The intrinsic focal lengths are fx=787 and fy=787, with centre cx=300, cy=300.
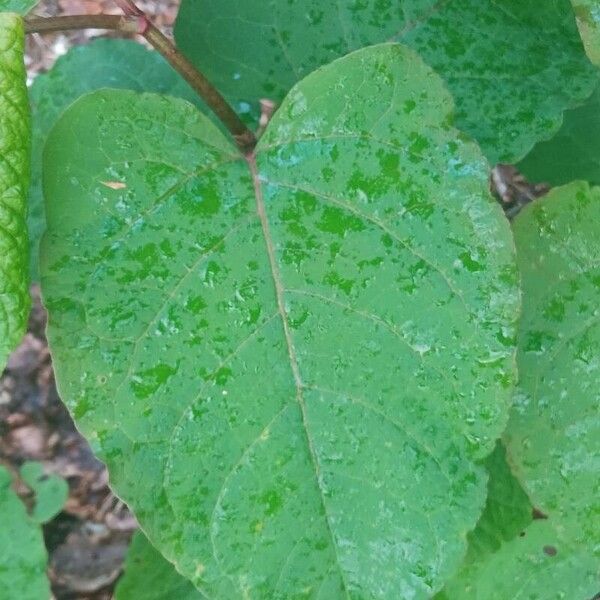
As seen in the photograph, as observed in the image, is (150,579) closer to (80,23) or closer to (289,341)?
(289,341)

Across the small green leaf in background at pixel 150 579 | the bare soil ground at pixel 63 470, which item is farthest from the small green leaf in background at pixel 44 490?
the small green leaf in background at pixel 150 579

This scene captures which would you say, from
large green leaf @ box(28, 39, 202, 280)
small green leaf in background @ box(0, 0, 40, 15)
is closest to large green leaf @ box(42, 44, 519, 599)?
small green leaf in background @ box(0, 0, 40, 15)

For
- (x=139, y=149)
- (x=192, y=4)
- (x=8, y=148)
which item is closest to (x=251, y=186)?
(x=139, y=149)

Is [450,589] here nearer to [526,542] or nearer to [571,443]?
[526,542]

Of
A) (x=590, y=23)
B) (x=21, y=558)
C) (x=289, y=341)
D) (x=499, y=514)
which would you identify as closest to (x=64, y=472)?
(x=21, y=558)

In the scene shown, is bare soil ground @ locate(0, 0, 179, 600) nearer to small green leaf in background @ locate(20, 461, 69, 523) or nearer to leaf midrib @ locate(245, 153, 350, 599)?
small green leaf in background @ locate(20, 461, 69, 523)

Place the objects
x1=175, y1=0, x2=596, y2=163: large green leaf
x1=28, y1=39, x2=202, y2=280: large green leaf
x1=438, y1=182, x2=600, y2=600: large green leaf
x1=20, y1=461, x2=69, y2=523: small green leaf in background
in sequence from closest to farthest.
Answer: x1=438, y1=182, x2=600, y2=600: large green leaf
x1=175, y1=0, x2=596, y2=163: large green leaf
x1=28, y1=39, x2=202, y2=280: large green leaf
x1=20, y1=461, x2=69, y2=523: small green leaf in background

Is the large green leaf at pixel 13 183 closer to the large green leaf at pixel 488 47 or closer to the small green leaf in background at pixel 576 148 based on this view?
the large green leaf at pixel 488 47
